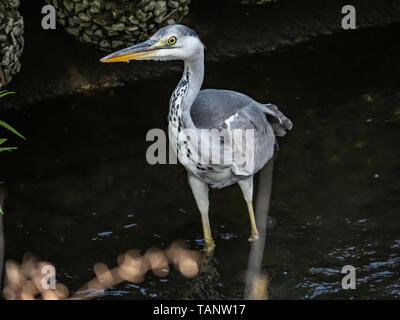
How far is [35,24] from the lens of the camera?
23.1 ft

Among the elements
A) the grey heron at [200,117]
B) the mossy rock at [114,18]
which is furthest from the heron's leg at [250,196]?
the mossy rock at [114,18]

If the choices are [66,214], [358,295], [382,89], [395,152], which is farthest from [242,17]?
[358,295]

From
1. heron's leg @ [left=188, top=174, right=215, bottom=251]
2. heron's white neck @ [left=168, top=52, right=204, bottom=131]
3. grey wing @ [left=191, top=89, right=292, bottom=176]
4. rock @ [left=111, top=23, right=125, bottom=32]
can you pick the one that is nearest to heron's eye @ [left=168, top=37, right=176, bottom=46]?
heron's white neck @ [left=168, top=52, right=204, bottom=131]

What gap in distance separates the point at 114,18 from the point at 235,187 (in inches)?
54.8

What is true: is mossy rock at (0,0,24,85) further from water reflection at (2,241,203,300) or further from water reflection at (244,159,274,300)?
water reflection at (244,159,274,300)

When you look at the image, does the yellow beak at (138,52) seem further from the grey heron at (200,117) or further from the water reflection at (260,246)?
the water reflection at (260,246)

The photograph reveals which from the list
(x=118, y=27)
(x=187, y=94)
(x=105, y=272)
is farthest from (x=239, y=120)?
(x=118, y=27)

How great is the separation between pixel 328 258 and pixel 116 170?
1.71 metres

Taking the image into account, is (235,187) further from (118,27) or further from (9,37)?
(9,37)

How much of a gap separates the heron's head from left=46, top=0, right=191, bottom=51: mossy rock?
104 cm

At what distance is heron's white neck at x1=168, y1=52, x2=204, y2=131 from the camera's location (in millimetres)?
5031

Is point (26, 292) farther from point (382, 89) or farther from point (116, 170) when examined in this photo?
point (382, 89)

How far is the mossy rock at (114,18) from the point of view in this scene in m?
5.97

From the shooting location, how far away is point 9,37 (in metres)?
5.69
